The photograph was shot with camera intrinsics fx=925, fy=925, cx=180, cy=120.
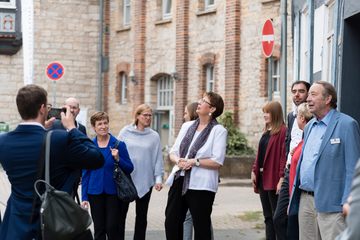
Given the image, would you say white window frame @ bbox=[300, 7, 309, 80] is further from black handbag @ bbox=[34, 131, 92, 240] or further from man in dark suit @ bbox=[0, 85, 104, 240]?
black handbag @ bbox=[34, 131, 92, 240]

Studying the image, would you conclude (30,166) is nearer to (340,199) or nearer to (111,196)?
(340,199)

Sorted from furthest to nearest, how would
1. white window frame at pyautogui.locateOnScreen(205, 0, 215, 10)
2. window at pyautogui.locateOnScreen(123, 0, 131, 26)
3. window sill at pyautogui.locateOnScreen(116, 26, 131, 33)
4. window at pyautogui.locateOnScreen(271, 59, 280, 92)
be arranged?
window at pyautogui.locateOnScreen(123, 0, 131, 26), window sill at pyautogui.locateOnScreen(116, 26, 131, 33), white window frame at pyautogui.locateOnScreen(205, 0, 215, 10), window at pyautogui.locateOnScreen(271, 59, 280, 92)

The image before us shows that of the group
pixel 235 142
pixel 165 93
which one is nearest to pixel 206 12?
pixel 165 93

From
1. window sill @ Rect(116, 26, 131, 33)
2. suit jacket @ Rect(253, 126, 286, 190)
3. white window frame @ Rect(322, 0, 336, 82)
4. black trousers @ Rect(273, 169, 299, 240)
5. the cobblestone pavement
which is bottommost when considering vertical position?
the cobblestone pavement

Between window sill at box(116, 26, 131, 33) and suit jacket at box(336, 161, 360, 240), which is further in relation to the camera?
window sill at box(116, 26, 131, 33)

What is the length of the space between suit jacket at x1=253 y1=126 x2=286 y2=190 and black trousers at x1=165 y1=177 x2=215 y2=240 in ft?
3.60

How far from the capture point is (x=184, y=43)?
28391 millimetres

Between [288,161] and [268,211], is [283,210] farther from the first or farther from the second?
[268,211]

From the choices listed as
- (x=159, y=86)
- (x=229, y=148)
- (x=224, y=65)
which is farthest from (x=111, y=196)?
(x=159, y=86)

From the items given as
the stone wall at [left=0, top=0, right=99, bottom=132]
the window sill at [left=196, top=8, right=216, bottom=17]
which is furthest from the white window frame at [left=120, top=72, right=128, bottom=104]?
the window sill at [left=196, top=8, right=216, bottom=17]

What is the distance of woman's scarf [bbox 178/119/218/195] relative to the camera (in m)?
9.55

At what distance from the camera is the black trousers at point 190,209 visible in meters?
9.47

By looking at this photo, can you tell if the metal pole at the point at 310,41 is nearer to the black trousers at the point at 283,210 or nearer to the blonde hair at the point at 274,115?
the blonde hair at the point at 274,115

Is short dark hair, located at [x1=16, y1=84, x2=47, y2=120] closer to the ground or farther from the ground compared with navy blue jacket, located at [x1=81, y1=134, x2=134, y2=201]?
farther from the ground
